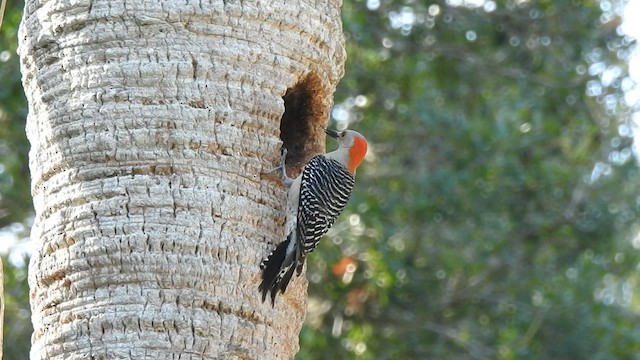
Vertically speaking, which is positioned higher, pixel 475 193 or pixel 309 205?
pixel 309 205

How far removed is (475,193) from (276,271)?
5.54 metres

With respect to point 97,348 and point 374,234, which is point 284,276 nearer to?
point 97,348

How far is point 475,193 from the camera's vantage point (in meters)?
9.79

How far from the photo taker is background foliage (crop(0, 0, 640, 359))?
9.37 m

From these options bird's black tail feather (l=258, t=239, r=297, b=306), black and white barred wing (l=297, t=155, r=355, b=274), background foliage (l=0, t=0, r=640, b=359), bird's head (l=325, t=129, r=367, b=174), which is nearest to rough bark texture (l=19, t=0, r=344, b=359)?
bird's black tail feather (l=258, t=239, r=297, b=306)

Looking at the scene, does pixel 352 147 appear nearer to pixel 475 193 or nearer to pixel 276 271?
pixel 276 271

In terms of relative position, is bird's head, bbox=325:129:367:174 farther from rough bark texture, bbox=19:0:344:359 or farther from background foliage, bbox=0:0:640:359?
background foliage, bbox=0:0:640:359

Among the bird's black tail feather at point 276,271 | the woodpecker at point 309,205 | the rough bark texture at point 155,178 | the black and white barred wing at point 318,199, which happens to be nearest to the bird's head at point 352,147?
the woodpecker at point 309,205

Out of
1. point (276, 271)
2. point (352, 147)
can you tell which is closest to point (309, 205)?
point (276, 271)

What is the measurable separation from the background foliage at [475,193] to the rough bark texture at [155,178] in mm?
4266

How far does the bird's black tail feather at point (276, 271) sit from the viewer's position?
442cm

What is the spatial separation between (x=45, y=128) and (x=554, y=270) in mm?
6222

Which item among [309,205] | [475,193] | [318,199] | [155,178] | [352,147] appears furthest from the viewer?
[475,193]

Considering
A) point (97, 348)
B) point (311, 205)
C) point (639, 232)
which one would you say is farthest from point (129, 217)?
point (639, 232)
